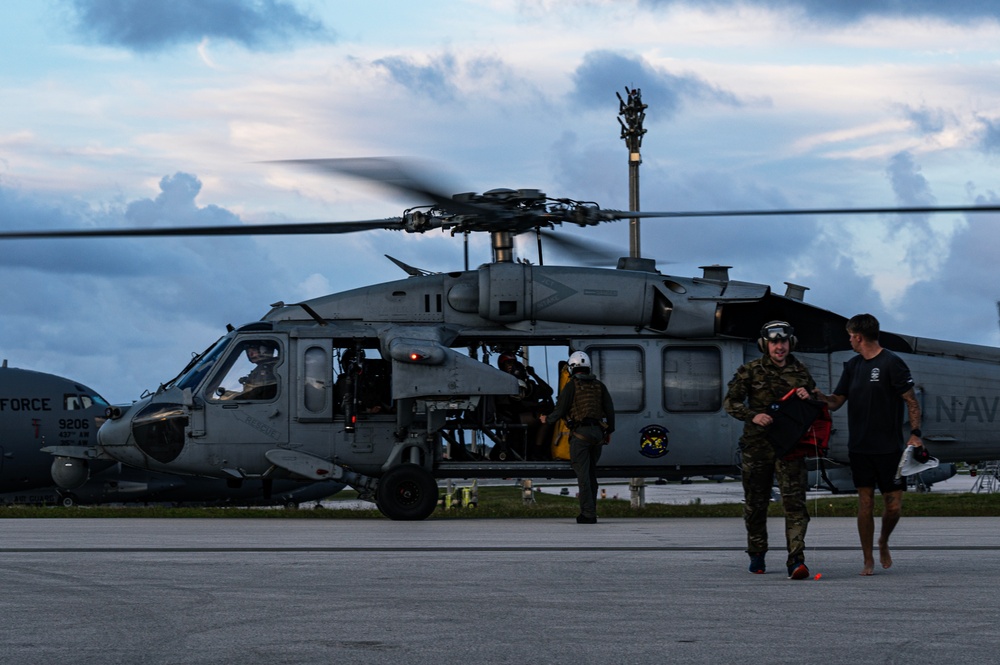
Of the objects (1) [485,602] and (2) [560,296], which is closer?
(1) [485,602]

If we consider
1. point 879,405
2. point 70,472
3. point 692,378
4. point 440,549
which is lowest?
point 440,549

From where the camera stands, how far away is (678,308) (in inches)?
687

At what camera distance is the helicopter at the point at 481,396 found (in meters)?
17.4

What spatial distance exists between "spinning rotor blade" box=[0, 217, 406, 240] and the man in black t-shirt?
7.99 m

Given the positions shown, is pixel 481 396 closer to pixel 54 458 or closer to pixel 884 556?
pixel 884 556

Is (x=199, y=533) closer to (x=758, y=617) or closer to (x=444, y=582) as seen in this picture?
(x=444, y=582)

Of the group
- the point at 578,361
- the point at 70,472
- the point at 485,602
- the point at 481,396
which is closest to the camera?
the point at 485,602

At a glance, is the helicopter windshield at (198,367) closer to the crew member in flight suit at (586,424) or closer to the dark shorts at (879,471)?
the crew member in flight suit at (586,424)

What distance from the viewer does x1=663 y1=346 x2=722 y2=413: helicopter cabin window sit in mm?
17672

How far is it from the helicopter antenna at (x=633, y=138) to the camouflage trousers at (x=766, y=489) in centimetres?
1549

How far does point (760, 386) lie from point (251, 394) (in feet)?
32.2

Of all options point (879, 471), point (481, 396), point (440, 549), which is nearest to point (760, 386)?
point (879, 471)

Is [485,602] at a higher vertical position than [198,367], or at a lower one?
lower

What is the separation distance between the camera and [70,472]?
66.0ft
